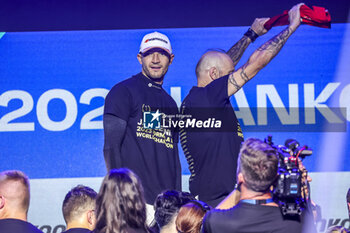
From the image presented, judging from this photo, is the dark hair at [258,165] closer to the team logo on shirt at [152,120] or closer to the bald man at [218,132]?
the bald man at [218,132]

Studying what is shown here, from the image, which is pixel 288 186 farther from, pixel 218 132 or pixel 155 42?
pixel 155 42

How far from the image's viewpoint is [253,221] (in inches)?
86.7

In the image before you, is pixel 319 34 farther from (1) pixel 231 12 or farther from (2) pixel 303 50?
(1) pixel 231 12

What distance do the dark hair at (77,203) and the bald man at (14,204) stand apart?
0.32 m

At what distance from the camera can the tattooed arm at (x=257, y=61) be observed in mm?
3375

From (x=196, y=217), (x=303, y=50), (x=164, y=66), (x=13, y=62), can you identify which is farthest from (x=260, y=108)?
(x=13, y=62)

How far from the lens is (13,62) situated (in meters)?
4.28

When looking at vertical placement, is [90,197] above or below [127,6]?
below

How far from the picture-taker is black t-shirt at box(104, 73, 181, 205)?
3578 millimetres

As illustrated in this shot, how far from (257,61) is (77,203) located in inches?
57.6

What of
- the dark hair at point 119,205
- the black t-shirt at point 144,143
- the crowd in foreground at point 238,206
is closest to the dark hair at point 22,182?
the crowd in foreground at point 238,206

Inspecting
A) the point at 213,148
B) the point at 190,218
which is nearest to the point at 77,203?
the point at 190,218

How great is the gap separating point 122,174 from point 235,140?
5.05ft

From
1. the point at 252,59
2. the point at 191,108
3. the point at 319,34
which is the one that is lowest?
the point at 191,108
